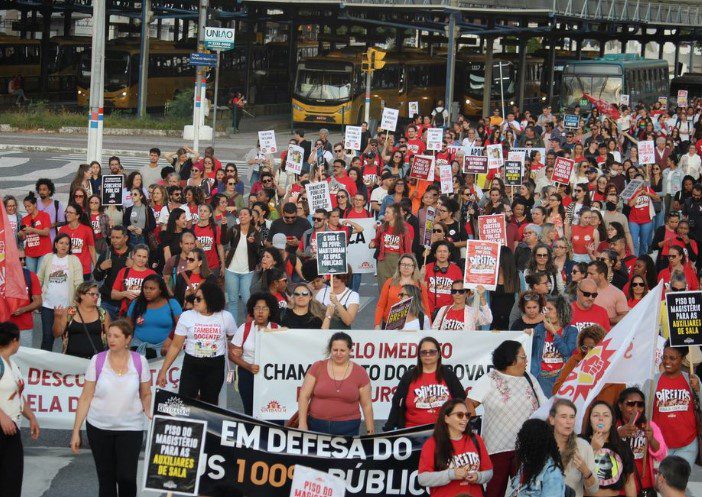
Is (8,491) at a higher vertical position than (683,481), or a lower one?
lower

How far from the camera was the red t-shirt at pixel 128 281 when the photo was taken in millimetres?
11766

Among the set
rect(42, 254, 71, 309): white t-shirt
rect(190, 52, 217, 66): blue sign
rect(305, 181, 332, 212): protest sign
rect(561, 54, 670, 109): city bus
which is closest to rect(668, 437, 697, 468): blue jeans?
rect(42, 254, 71, 309): white t-shirt

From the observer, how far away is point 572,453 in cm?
756

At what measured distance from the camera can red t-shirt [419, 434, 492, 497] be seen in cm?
768

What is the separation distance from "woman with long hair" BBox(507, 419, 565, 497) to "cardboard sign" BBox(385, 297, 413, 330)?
11.7ft

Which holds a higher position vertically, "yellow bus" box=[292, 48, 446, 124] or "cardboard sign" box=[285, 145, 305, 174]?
"yellow bus" box=[292, 48, 446, 124]

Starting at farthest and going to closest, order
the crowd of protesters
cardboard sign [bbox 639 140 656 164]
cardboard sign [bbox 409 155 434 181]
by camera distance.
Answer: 1. cardboard sign [bbox 639 140 656 164]
2. cardboard sign [bbox 409 155 434 181]
3. the crowd of protesters

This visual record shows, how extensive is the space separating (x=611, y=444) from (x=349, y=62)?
40.5m

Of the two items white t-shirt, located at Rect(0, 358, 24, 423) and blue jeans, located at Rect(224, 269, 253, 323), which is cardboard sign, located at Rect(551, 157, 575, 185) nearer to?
blue jeans, located at Rect(224, 269, 253, 323)

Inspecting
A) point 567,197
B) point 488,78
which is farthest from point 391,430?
point 488,78

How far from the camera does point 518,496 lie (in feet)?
24.3

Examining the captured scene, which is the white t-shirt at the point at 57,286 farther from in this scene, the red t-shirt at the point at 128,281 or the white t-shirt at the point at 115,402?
the white t-shirt at the point at 115,402

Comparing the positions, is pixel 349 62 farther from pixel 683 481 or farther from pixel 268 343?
pixel 683 481

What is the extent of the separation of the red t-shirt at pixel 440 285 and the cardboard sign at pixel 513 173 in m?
8.16
